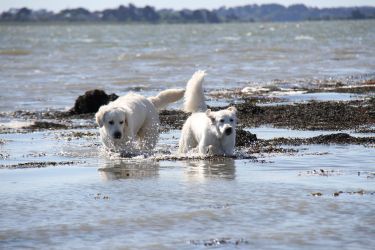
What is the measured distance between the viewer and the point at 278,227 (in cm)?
703

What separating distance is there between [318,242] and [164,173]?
12.2 ft

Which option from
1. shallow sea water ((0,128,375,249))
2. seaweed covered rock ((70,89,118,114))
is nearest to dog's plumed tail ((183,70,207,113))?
shallow sea water ((0,128,375,249))

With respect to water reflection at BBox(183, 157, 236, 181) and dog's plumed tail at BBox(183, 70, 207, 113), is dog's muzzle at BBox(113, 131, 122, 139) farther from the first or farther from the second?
water reflection at BBox(183, 157, 236, 181)

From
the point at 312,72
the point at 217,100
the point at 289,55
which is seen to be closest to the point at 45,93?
the point at 217,100

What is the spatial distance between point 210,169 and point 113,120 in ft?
7.63

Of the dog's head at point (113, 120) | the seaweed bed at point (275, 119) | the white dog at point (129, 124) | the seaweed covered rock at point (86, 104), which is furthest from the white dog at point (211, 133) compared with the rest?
the seaweed covered rock at point (86, 104)

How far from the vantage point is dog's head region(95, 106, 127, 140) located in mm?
12125

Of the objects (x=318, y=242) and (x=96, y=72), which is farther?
(x=96, y=72)

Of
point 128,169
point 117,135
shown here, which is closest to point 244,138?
point 117,135

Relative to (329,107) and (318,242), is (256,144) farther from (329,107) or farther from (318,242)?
(318,242)

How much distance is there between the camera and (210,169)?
10.3m

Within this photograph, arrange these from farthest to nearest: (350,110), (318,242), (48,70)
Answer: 1. (48,70)
2. (350,110)
3. (318,242)

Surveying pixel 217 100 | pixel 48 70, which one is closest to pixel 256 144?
pixel 217 100

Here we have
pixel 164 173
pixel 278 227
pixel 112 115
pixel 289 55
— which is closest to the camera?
pixel 278 227
